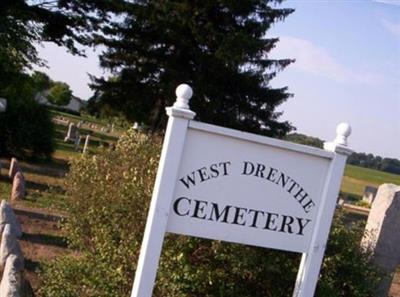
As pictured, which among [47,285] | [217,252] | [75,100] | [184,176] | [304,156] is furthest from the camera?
[75,100]

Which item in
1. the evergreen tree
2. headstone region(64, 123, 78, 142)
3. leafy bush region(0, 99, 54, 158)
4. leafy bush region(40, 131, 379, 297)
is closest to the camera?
leafy bush region(40, 131, 379, 297)

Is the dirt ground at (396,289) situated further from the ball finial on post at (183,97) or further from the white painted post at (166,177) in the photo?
the ball finial on post at (183,97)

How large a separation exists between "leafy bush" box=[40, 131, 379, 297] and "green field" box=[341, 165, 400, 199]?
31.1 meters

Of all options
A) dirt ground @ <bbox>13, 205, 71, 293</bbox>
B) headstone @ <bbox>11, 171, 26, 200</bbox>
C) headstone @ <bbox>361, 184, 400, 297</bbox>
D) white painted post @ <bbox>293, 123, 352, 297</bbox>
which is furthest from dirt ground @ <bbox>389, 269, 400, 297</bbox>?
headstone @ <bbox>11, 171, 26, 200</bbox>

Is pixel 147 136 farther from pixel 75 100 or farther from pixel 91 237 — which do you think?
pixel 75 100

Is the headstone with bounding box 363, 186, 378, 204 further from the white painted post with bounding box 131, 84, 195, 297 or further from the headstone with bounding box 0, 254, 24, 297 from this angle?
the white painted post with bounding box 131, 84, 195, 297

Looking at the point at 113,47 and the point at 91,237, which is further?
the point at 113,47

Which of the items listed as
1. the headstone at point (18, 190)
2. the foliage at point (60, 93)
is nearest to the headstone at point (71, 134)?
the headstone at point (18, 190)

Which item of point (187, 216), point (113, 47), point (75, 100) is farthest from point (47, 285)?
point (75, 100)

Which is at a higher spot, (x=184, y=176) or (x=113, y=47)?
(x=113, y=47)

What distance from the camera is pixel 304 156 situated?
3.54m

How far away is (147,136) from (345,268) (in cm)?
207

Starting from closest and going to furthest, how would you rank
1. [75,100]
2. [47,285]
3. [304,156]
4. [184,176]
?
1. [184,176]
2. [304,156]
3. [47,285]
4. [75,100]

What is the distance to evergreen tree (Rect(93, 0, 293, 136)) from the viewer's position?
19.8 metres
